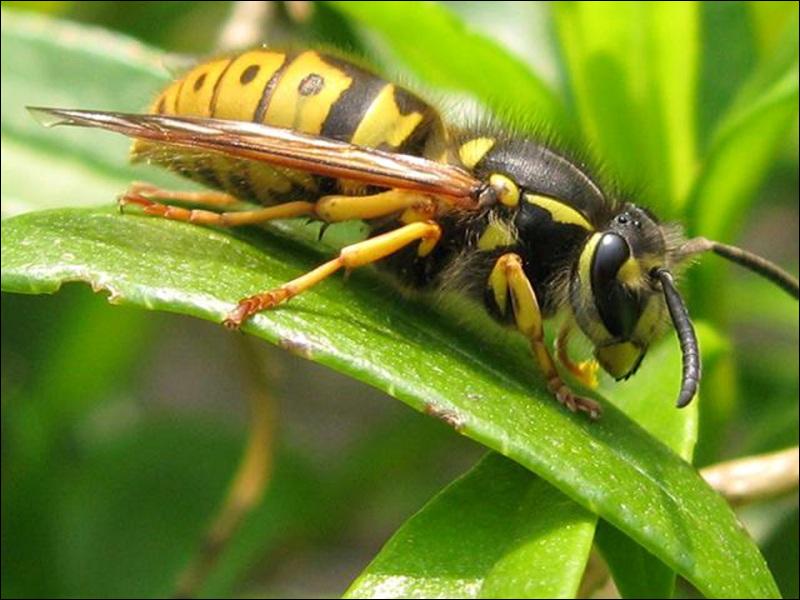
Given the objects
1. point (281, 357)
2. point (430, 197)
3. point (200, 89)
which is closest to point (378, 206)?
point (430, 197)

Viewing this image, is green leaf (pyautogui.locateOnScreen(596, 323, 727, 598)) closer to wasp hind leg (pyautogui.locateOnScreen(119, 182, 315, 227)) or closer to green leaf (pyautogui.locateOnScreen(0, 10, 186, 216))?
wasp hind leg (pyautogui.locateOnScreen(119, 182, 315, 227))

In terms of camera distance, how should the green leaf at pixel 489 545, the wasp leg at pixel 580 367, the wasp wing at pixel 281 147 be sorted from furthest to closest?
the wasp leg at pixel 580 367, the wasp wing at pixel 281 147, the green leaf at pixel 489 545

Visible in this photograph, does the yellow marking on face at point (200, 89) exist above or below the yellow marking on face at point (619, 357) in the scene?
above

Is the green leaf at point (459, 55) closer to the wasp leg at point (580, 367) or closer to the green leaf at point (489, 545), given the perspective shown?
the wasp leg at point (580, 367)

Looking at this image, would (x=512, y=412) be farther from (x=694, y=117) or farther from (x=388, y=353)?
(x=694, y=117)

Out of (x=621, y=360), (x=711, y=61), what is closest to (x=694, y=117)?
(x=711, y=61)

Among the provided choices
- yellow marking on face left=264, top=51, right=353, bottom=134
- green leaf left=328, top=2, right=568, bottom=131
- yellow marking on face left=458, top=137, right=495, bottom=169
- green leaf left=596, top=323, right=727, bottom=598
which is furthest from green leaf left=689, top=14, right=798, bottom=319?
yellow marking on face left=264, top=51, right=353, bottom=134

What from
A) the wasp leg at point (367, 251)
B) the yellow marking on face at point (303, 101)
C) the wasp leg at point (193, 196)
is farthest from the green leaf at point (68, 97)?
the wasp leg at point (367, 251)
